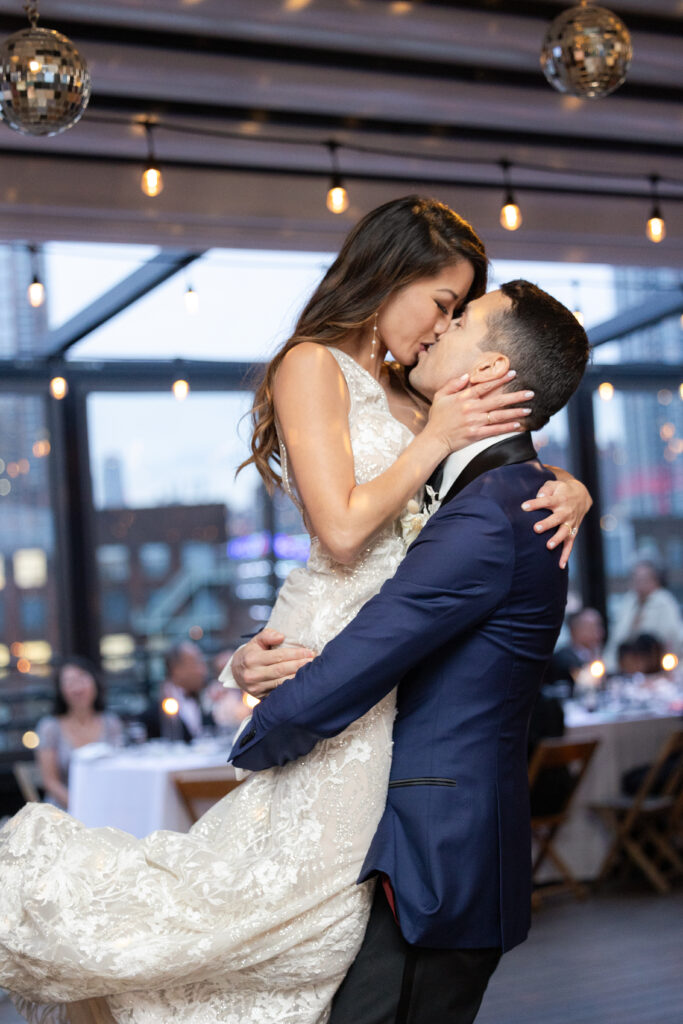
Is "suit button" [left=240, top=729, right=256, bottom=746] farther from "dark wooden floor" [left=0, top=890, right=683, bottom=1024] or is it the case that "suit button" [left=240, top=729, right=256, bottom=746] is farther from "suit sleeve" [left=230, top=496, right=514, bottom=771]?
"dark wooden floor" [left=0, top=890, right=683, bottom=1024]

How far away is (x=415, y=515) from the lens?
209 centimetres

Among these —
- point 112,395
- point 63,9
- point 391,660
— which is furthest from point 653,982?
point 112,395

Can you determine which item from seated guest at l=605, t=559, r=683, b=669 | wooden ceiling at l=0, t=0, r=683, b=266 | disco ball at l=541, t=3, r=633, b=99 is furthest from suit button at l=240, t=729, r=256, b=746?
seated guest at l=605, t=559, r=683, b=669

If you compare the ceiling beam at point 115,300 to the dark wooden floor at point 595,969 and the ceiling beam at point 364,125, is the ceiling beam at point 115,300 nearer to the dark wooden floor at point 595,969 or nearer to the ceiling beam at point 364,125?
the ceiling beam at point 364,125

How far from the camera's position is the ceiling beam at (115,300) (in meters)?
8.26

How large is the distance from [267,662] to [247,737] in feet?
0.48

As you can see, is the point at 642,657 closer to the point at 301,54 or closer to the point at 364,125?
the point at 364,125

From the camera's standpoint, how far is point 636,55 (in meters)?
5.52

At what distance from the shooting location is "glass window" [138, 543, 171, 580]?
9.74m

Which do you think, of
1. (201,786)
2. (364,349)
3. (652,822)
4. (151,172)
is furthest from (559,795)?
(364,349)

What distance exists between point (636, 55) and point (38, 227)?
3.25 m

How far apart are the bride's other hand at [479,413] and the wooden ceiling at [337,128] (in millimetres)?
3442

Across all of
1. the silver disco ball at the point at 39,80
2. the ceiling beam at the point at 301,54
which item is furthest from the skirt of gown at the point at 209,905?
the ceiling beam at the point at 301,54

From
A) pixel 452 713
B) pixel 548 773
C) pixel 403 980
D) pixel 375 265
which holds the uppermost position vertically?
pixel 375 265
